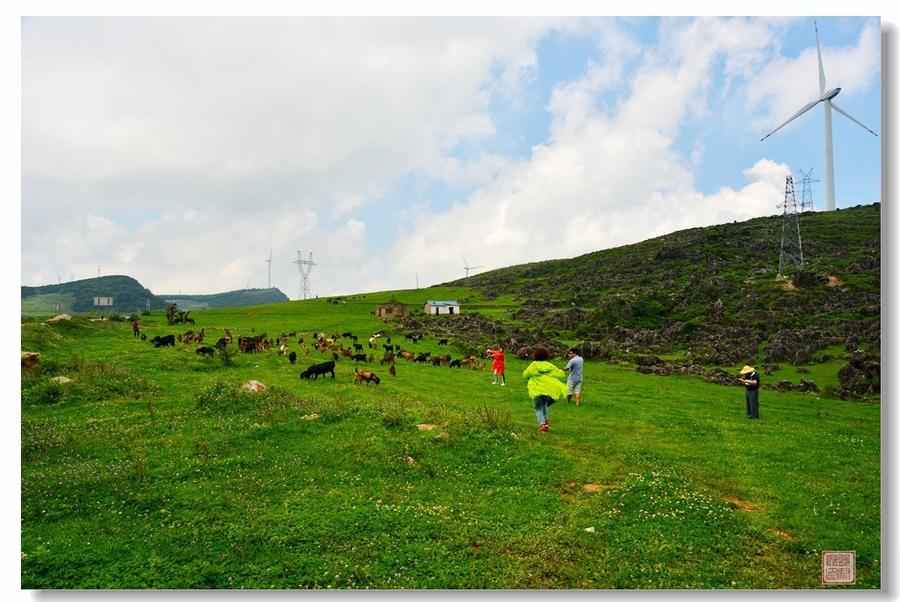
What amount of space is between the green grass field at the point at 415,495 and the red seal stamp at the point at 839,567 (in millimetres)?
232

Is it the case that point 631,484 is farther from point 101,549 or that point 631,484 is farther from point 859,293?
point 859,293

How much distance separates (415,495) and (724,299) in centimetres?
8653

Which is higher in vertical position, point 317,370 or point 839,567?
point 317,370

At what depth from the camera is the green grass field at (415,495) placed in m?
11.1

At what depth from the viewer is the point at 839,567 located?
12141 millimetres

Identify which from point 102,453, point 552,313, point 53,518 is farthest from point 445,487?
point 552,313

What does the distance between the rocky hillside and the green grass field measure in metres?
35.7

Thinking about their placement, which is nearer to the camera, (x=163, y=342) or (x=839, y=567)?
(x=839, y=567)

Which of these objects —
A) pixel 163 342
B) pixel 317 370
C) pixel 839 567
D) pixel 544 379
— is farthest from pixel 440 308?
pixel 839 567

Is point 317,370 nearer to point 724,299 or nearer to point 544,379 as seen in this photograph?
point 544,379

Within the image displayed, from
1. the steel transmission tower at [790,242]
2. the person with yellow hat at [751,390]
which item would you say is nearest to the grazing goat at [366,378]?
the person with yellow hat at [751,390]

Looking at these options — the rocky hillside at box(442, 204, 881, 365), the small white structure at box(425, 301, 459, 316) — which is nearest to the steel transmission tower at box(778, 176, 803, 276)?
the rocky hillside at box(442, 204, 881, 365)

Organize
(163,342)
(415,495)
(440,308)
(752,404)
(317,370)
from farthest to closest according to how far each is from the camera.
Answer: (440,308) < (163,342) < (317,370) < (752,404) < (415,495)

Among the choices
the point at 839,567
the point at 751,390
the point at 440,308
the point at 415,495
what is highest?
the point at 440,308
